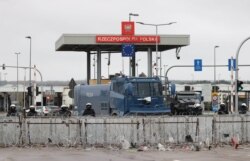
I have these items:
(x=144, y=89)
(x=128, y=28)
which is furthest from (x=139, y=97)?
(x=128, y=28)

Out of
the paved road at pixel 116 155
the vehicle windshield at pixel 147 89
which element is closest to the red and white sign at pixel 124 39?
the vehicle windshield at pixel 147 89

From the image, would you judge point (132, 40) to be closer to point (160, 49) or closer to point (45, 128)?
point (160, 49)

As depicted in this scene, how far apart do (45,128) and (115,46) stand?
35734 mm

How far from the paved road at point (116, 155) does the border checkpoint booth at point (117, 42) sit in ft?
108

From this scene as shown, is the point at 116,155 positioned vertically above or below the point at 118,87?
below

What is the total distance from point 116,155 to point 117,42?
35842 mm

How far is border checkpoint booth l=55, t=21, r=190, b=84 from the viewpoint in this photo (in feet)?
175

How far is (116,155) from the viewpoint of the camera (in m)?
18.9

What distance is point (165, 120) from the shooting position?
21.5 m

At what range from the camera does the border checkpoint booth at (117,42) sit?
175 ft

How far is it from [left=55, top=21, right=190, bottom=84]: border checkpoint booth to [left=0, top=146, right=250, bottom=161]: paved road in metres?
32.8

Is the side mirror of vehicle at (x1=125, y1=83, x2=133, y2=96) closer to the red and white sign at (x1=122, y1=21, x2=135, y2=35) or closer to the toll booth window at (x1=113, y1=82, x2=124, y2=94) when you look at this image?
the toll booth window at (x1=113, y1=82, x2=124, y2=94)

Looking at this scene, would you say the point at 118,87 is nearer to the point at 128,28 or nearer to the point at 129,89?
the point at 129,89

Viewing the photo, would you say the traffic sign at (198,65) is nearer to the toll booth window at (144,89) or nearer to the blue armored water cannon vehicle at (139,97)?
the blue armored water cannon vehicle at (139,97)
